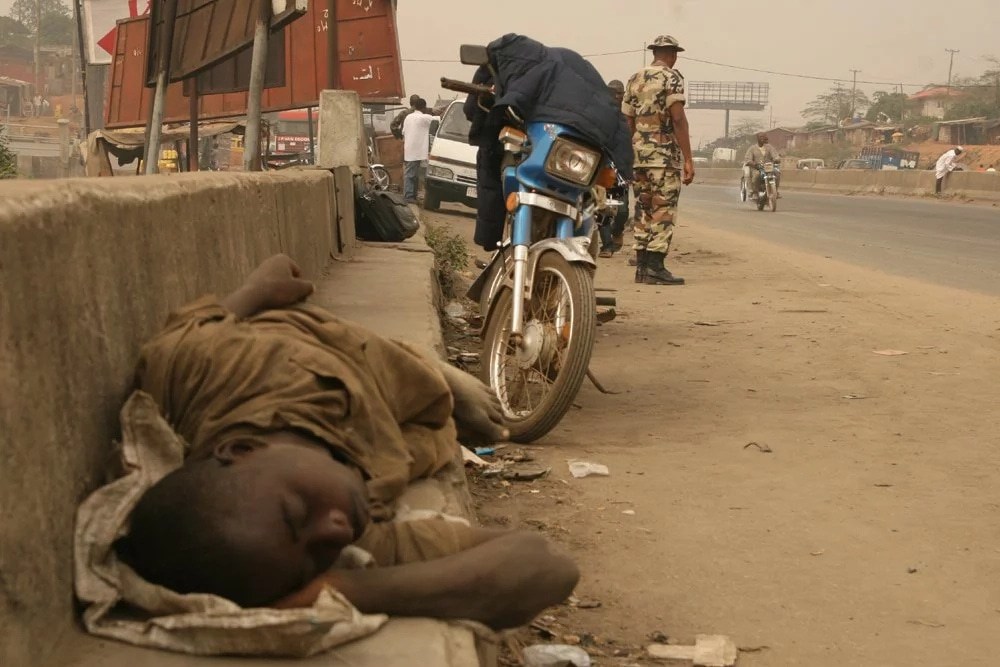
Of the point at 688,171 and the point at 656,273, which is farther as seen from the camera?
the point at 656,273

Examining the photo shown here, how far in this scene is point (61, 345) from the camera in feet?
6.86

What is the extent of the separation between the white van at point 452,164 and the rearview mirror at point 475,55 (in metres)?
13.0

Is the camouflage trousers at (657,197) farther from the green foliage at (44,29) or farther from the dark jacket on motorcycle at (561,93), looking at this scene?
the green foliage at (44,29)

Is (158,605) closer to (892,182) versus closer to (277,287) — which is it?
(277,287)

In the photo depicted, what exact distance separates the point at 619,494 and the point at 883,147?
74500 millimetres

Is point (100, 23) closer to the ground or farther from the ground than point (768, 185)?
farther from the ground

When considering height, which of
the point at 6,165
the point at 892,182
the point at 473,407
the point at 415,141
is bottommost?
the point at 892,182

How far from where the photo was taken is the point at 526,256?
16.2 ft

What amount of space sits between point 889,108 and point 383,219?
103561 millimetres

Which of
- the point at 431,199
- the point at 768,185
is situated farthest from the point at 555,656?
the point at 768,185

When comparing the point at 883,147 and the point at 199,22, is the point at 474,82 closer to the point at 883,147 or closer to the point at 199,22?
the point at 199,22

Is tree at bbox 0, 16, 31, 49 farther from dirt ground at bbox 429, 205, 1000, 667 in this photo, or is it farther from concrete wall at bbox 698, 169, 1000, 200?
dirt ground at bbox 429, 205, 1000, 667

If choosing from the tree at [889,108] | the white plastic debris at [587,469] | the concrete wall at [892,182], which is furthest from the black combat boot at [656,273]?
the tree at [889,108]

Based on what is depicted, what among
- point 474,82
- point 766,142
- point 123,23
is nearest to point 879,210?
point 766,142
